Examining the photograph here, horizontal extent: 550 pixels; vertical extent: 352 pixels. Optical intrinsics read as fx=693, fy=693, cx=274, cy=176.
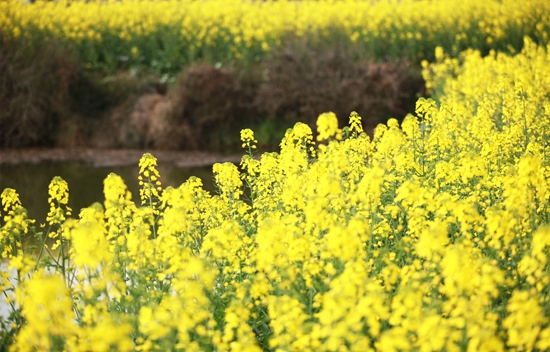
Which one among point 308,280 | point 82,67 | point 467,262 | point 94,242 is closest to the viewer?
point 467,262

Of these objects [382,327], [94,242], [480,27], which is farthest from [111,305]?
[480,27]

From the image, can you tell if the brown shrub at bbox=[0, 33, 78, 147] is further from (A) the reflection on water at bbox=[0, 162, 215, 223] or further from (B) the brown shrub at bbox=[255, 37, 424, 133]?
(B) the brown shrub at bbox=[255, 37, 424, 133]

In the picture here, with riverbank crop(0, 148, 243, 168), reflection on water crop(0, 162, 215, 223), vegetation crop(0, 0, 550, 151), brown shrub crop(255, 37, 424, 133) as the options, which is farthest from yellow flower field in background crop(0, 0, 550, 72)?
reflection on water crop(0, 162, 215, 223)

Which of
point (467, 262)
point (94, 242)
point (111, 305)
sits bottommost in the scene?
point (467, 262)

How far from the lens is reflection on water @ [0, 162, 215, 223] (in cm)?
932

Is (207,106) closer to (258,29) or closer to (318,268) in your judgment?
(258,29)

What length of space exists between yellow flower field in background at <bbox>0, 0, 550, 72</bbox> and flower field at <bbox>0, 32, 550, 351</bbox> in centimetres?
868

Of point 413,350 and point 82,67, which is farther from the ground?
point 82,67

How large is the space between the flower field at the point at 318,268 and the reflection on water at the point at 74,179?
186 inches

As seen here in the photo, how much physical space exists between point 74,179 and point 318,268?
26.1ft

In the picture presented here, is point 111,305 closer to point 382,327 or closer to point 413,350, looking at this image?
point 382,327

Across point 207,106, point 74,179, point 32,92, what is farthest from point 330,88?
point 32,92

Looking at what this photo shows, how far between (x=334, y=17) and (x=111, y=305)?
12.2 meters

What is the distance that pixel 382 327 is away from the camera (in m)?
3.42
